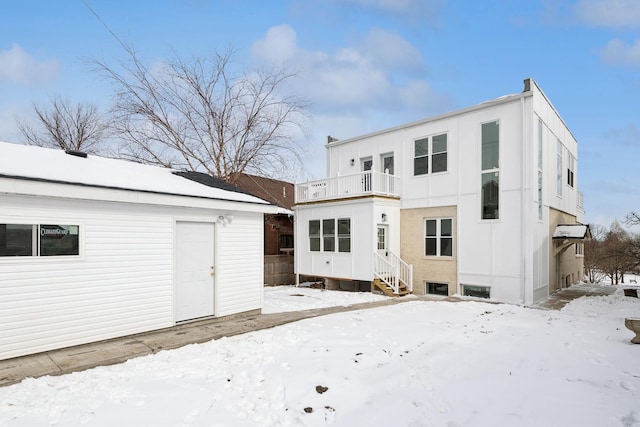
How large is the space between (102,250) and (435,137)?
1137 centimetres

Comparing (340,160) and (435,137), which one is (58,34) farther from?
(435,137)

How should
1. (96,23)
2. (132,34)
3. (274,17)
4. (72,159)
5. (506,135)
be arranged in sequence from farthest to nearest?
1. (132,34)
2. (274,17)
3. (506,135)
4. (96,23)
5. (72,159)

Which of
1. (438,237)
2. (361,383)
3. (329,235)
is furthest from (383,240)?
(361,383)

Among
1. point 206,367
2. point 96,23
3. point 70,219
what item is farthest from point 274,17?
point 206,367

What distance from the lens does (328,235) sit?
47.4 feet

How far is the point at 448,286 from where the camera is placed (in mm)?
12531

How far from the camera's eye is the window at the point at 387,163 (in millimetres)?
14648

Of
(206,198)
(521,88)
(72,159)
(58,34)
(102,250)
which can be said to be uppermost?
(58,34)

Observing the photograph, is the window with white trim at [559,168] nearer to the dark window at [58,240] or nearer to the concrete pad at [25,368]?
the dark window at [58,240]

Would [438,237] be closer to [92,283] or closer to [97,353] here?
[92,283]

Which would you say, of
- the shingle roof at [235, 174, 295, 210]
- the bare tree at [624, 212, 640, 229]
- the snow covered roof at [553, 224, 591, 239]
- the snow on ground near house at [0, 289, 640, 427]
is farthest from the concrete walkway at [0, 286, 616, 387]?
the bare tree at [624, 212, 640, 229]

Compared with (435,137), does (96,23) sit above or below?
above

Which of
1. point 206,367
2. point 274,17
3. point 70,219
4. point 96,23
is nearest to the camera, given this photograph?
point 206,367

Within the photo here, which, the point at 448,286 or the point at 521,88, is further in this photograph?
the point at 448,286
